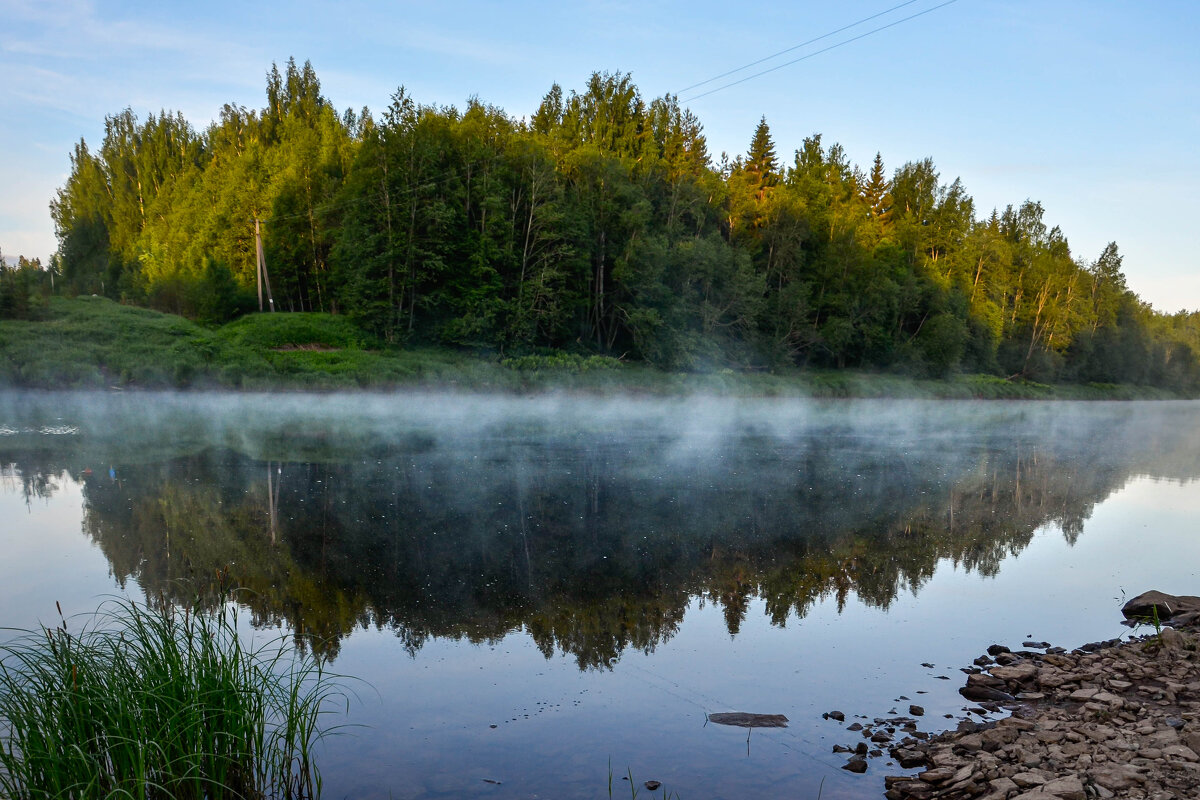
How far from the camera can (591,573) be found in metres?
9.79

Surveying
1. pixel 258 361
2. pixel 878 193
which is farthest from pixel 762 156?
pixel 258 361

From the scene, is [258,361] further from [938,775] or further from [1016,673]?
[938,775]

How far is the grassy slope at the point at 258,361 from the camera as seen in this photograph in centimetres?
2953

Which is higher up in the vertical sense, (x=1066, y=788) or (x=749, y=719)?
(x=1066, y=788)

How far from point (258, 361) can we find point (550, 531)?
78.7ft

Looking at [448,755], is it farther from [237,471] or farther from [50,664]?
[237,471]

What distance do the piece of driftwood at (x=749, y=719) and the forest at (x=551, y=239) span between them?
34402 mm

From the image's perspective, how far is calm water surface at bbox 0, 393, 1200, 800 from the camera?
5746 mm

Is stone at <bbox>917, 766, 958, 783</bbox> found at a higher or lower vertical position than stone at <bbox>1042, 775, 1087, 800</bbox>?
lower

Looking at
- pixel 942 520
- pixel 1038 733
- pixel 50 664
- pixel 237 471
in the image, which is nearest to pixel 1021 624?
pixel 1038 733

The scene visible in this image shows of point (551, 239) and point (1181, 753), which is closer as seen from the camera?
point (1181, 753)

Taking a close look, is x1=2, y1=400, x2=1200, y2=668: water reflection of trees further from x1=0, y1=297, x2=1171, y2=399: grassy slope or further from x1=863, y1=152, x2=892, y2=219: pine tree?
x1=863, y1=152, x2=892, y2=219: pine tree

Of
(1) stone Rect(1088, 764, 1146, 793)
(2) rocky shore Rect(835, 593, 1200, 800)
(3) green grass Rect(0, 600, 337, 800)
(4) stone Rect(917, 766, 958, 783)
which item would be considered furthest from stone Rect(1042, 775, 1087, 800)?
(3) green grass Rect(0, 600, 337, 800)

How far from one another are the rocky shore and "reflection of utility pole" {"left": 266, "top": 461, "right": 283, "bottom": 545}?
8.17 metres
